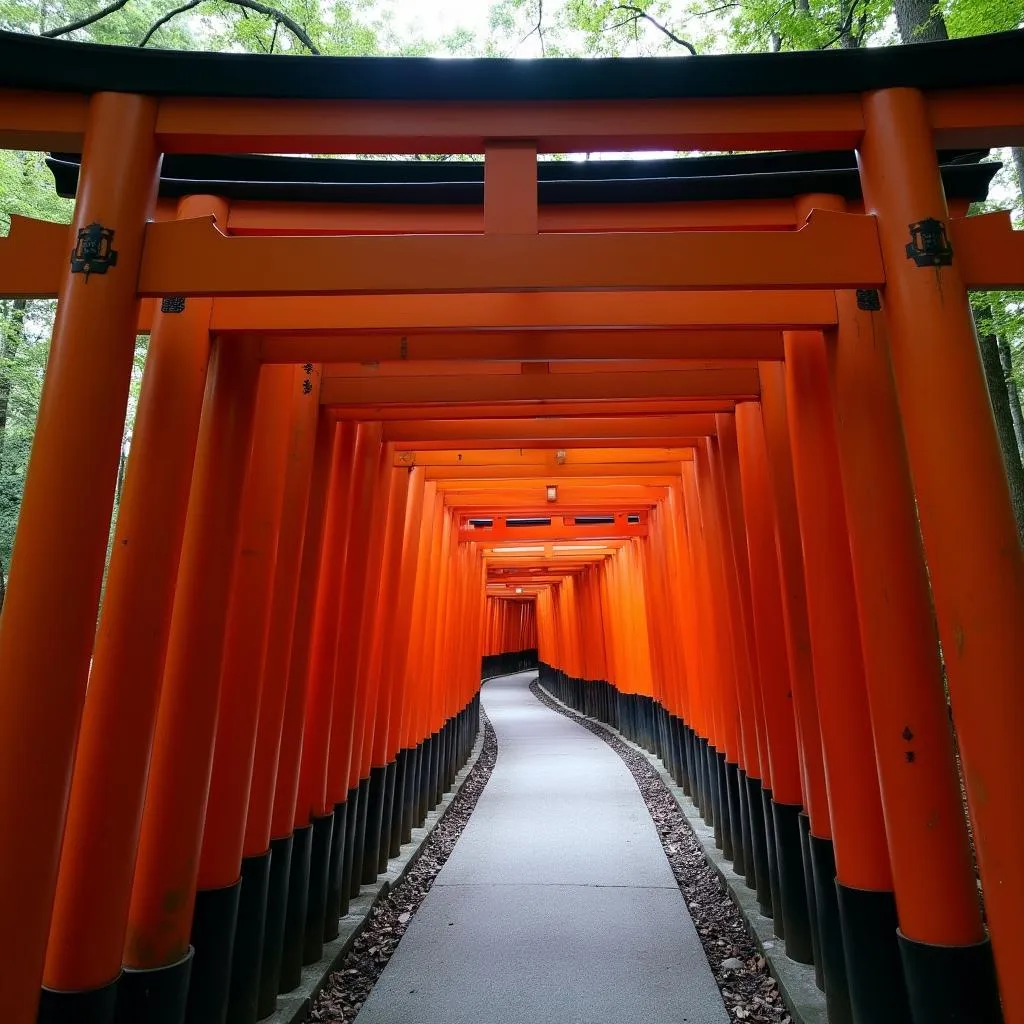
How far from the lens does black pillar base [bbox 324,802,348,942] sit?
4602mm

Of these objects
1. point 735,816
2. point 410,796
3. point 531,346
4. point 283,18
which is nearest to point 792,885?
point 735,816

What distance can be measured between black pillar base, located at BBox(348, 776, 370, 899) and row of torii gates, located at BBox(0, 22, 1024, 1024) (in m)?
1.10

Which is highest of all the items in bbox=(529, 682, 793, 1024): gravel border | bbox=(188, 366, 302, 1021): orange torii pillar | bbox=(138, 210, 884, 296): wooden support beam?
bbox=(138, 210, 884, 296): wooden support beam

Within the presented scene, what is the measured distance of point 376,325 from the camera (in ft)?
9.87

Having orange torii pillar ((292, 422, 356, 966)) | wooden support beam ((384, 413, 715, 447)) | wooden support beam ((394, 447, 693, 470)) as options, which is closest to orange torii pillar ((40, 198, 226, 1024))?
orange torii pillar ((292, 422, 356, 966))

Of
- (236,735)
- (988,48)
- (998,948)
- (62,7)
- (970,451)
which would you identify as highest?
Result: (62,7)

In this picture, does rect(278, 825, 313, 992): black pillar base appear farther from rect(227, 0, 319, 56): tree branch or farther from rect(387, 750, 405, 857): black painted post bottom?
rect(227, 0, 319, 56): tree branch

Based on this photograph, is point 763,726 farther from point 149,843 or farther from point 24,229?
point 24,229

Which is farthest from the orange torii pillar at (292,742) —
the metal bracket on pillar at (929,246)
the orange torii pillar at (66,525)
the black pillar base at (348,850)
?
the metal bracket on pillar at (929,246)

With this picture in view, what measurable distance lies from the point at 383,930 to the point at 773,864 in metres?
3.00

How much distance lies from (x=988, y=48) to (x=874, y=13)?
22.7 feet

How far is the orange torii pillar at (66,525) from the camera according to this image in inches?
81.9

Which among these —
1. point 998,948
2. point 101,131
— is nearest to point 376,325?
point 101,131

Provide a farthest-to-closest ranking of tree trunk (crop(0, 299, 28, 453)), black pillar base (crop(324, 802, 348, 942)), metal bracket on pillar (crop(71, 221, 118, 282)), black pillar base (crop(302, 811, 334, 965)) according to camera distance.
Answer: tree trunk (crop(0, 299, 28, 453)) → black pillar base (crop(324, 802, 348, 942)) → black pillar base (crop(302, 811, 334, 965)) → metal bracket on pillar (crop(71, 221, 118, 282))
